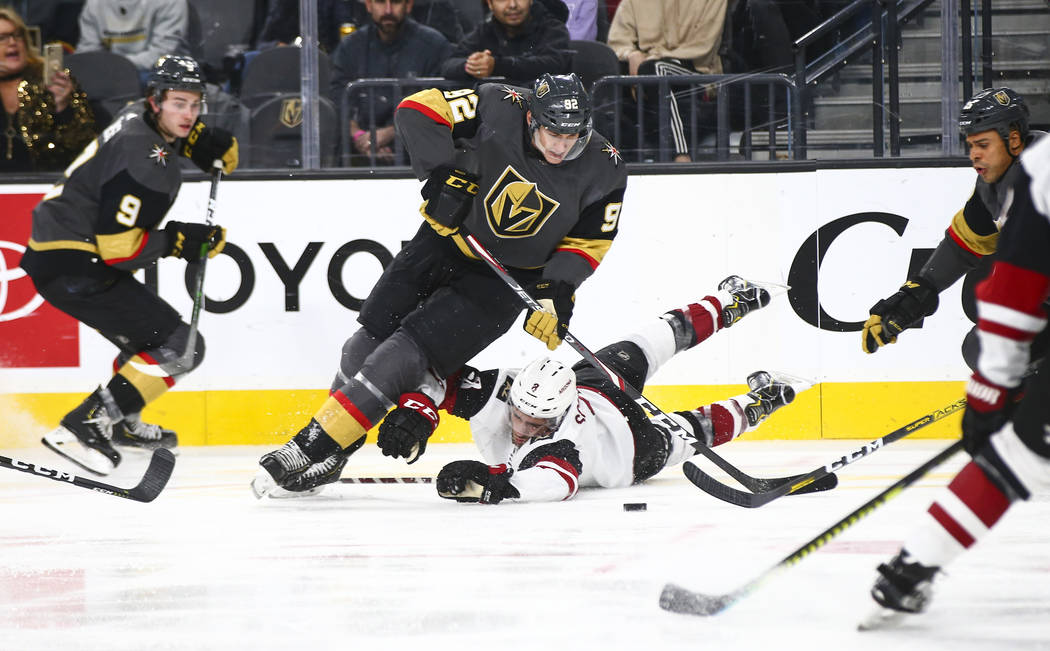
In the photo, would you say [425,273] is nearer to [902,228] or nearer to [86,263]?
[86,263]

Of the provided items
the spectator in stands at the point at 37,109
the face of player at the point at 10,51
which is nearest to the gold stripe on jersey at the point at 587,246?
the spectator in stands at the point at 37,109

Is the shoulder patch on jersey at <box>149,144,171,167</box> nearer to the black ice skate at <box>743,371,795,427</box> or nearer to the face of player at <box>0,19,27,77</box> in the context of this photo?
the face of player at <box>0,19,27,77</box>

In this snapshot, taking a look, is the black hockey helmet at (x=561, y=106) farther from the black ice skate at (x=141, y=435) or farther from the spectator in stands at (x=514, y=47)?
the black ice skate at (x=141, y=435)

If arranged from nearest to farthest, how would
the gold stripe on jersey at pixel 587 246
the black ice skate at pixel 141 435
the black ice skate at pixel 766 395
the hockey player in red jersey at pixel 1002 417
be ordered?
the hockey player in red jersey at pixel 1002 417 < the gold stripe on jersey at pixel 587 246 < the black ice skate at pixel 766 395 < the black ice skate at pixel 141 435

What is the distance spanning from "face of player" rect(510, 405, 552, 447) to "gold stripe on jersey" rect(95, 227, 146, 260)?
1481 mm

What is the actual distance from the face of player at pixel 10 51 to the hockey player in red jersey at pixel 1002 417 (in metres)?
4.34

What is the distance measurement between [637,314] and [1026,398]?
304 centimetres

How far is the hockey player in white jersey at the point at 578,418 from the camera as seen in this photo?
10.7 feet

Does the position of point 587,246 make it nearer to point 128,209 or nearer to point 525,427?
point 525,427

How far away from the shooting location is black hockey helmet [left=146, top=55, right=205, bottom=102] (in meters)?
3.98

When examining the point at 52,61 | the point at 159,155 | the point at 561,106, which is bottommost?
the point at 159,155

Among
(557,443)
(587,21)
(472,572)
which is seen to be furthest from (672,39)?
(472,572)

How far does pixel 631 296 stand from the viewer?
4.79 m

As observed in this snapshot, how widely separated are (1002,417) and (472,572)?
1041 mm
